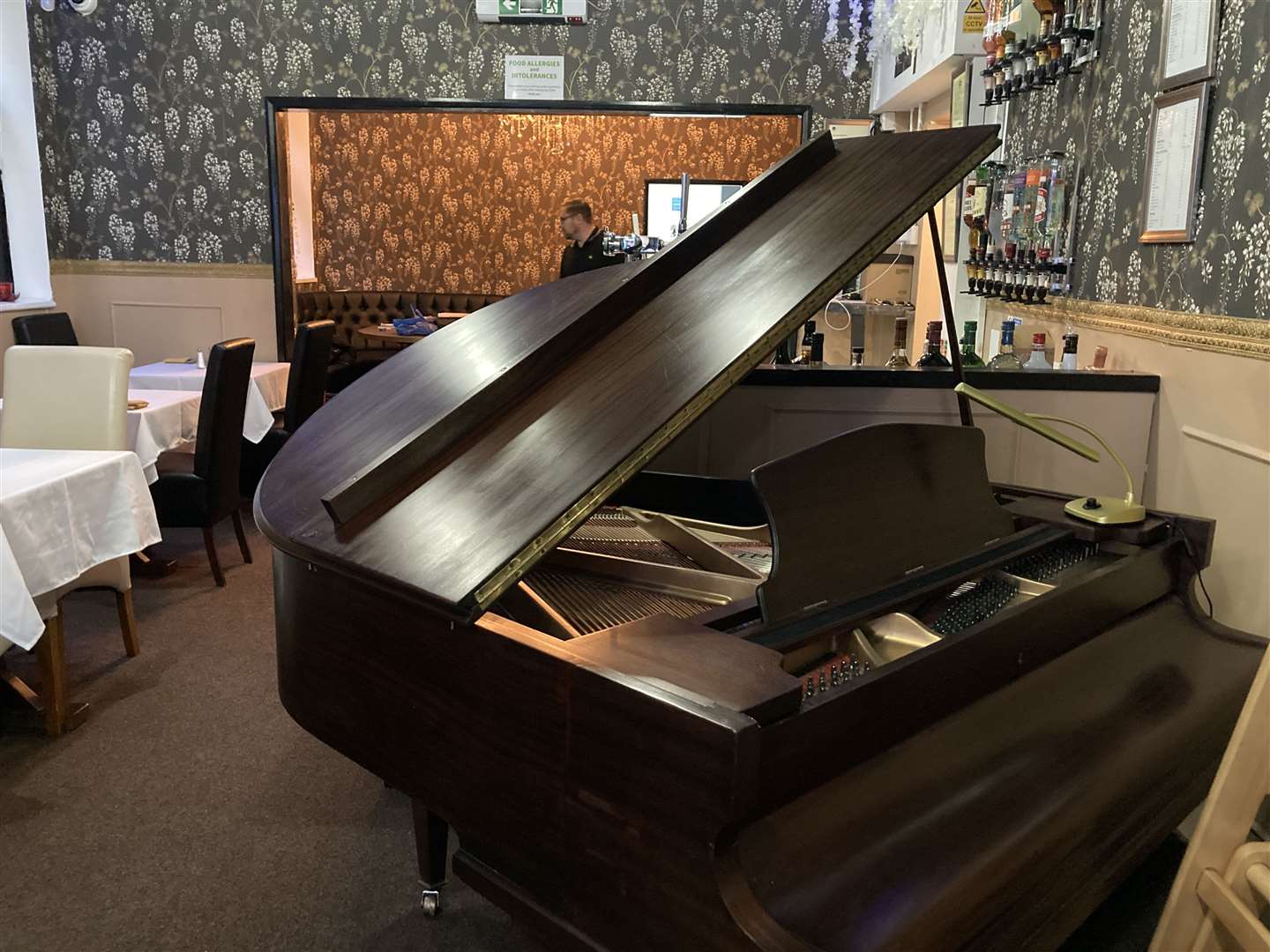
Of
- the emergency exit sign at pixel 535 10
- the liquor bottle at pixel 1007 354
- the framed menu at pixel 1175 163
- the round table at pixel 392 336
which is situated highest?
the emergency exit sign at pixel 535 10

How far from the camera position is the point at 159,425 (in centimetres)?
393

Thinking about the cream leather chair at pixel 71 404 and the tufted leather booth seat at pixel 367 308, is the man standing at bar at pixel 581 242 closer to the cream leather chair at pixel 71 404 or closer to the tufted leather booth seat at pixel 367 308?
the tufted leather booth seat at pixel 367 308

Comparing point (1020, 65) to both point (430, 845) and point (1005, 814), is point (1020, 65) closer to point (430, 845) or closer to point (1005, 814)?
point (1005, 814)

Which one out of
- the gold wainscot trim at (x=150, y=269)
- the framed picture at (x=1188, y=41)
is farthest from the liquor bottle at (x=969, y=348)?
the gold wainscot trim at (x=150, y=269)

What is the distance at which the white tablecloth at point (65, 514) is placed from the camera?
2.42 m

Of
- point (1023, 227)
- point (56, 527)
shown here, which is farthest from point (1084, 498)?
point (56, 527)

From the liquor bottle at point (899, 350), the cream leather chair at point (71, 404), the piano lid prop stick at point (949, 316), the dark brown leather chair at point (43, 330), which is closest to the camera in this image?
the piano lid prop stick at point (949, 316)

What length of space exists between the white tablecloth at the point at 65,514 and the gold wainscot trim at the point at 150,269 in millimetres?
3803

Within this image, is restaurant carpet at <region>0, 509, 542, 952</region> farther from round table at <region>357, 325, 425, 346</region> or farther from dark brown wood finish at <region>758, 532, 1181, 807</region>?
round table at <region>357, 325, 425, 346</region>

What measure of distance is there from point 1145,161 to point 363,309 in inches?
296

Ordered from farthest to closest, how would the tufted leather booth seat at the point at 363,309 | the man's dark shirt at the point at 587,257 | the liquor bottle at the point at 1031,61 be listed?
the tufted leather booth seat at the point at 363,309 < the man's dark shirt at the point at 587,257 < the liquor bottle at the point at 1031,61

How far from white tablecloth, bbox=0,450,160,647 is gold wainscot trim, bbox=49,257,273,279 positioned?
3.80 m

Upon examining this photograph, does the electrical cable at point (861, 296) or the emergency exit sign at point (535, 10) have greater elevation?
the emergency exit sign at point (535, 10)

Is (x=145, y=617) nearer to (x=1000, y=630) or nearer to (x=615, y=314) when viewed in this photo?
(x=615, y=314)
